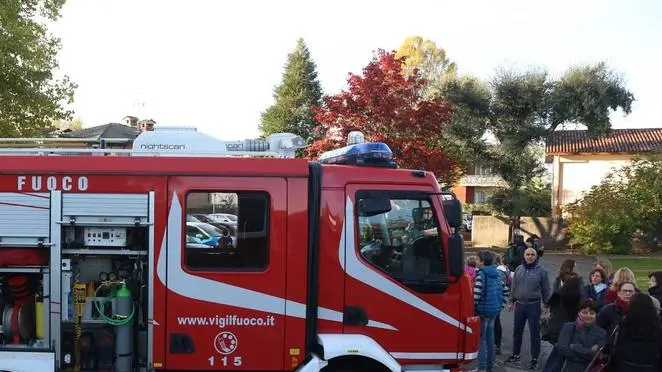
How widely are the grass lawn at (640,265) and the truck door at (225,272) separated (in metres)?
14.2

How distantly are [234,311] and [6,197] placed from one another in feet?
7.03

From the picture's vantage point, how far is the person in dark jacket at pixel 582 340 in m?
5.77

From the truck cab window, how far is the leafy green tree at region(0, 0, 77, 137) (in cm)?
1243

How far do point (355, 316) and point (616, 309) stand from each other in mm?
2963

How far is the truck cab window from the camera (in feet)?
16.6

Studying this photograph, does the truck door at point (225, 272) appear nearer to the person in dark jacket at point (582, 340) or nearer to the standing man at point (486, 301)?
the person in dark jacket at point (582, 340)

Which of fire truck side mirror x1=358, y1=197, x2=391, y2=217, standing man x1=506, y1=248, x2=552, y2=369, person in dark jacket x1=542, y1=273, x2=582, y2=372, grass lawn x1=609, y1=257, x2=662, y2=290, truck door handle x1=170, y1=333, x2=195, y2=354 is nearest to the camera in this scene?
truck door handle x1=170, y1=333, x2=195, y2=354

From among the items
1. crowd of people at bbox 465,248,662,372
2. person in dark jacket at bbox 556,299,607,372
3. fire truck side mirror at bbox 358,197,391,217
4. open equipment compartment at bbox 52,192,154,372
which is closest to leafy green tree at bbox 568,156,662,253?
crowd of people at bbox 465,248,662,372

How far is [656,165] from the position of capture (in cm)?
2500

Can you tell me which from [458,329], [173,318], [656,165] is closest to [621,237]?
[656,165]

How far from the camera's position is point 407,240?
16.8 feet

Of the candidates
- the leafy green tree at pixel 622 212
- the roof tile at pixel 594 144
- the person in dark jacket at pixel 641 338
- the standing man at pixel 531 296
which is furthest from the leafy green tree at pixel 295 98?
the person in dark jacket at pixel 641 338

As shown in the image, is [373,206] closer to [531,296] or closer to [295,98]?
[531,296]

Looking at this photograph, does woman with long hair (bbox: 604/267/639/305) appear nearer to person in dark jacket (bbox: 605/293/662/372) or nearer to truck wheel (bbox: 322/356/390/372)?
person in dark jacket (bbox: 605/293/662/372)
